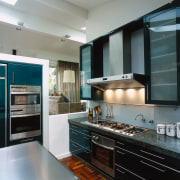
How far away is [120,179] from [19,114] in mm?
1928

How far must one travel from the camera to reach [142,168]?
67.3 inches

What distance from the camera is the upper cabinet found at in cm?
173

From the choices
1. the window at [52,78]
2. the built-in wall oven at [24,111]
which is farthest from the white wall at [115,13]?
the window at [52,78]

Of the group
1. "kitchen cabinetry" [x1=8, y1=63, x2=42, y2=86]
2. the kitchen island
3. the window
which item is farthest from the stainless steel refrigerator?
the window

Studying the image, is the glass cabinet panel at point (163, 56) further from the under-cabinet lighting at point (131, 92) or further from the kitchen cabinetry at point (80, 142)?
the kitchen cabinetry at point (80, 142)

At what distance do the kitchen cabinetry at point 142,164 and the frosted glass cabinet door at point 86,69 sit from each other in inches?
55.1

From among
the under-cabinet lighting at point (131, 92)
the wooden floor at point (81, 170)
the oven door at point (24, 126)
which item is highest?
the under-cabinet lighting at point (131, 92)

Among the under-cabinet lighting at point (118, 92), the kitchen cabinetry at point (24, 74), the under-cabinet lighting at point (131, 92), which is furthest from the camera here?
the under-cabinet lighting at point (118, 92)

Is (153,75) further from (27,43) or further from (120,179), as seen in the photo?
(27,43)

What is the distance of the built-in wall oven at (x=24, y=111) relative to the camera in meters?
2.45

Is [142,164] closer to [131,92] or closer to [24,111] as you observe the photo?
[131,92]

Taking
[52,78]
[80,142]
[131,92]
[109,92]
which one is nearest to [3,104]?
[80,142]

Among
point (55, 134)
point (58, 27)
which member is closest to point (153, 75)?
point (55, 134)

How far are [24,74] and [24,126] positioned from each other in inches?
36.9
